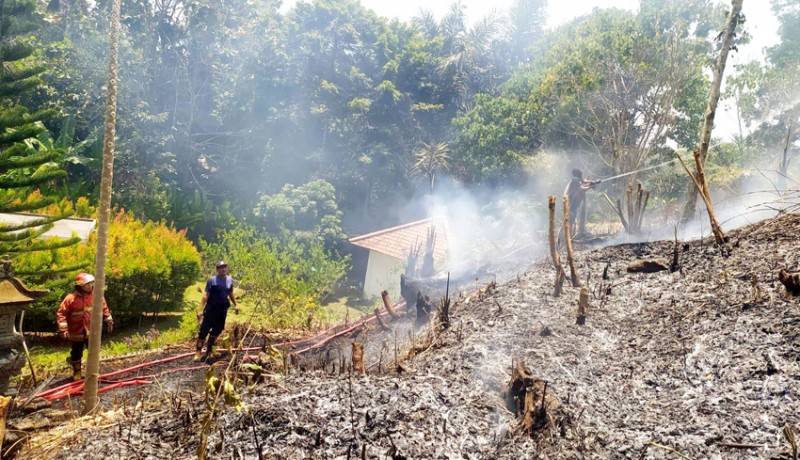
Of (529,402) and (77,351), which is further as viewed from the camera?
(77,351)

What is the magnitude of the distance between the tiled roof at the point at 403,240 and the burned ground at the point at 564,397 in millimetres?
Answer: 10937

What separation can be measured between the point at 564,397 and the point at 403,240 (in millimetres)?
14162

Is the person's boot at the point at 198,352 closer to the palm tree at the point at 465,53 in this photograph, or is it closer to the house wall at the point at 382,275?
the house wall at the point at 382,275

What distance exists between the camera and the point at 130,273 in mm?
10789

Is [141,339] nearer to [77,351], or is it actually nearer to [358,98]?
[77,351]

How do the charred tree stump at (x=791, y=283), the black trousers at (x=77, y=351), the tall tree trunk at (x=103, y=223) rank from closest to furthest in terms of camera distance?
the tall tree trunk at (x=103, y=223), the charred tree stump at (x=791, y=283), the black trousers at (x=77, y=351)

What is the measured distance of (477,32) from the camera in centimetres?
2888

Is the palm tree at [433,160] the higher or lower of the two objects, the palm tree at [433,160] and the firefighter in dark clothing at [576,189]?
the higher

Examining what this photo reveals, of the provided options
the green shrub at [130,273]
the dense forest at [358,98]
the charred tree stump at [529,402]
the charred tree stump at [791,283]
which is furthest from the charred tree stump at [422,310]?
the dense forest at [358,98]

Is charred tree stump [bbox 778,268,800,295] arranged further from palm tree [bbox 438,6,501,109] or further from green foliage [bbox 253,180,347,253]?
palm tree [bbox 438,6,501,109]

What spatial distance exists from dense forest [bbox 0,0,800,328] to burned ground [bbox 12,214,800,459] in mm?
7241


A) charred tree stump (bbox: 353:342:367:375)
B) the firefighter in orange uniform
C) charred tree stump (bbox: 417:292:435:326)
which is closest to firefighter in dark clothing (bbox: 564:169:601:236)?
charred tree stump (bbox: 417:292:435:326)

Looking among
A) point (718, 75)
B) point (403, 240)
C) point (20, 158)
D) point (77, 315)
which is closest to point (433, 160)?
point (403, 240)

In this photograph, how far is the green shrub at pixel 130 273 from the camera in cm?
962
